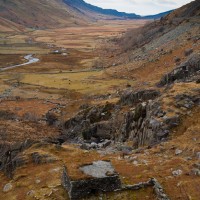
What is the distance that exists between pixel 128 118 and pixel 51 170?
1989 cm

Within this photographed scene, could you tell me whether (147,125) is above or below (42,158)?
above

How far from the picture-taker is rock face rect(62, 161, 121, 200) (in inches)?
1029

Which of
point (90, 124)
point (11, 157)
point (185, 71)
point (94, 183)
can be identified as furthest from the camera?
point (185, 71)

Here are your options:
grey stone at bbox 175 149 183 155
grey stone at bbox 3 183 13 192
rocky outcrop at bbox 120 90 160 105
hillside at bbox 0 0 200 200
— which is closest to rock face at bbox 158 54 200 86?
hillside at bbox 0 0 200 200

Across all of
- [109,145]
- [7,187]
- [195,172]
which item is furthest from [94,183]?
[109,145]

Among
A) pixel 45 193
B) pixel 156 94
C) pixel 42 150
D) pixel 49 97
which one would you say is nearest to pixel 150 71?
pixel 49 97

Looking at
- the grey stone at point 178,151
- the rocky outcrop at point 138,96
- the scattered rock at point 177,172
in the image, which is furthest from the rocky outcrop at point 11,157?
the rocky outcrop at point 138,96

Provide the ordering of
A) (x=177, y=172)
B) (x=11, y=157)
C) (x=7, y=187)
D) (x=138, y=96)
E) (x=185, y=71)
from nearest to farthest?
(x=177, y=172) → (x=7, y=187) → (x=11, y=157) → (x=138, y=96) → (x=185, y=71)

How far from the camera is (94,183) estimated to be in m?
26.3

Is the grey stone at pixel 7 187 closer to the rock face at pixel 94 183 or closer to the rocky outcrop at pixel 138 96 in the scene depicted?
the rock face at pixel 94 183

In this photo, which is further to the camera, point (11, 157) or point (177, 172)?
point (11, 157)

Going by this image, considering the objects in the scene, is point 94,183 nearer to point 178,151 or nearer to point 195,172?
point 195,172

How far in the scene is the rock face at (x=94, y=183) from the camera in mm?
26141

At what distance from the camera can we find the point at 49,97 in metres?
106
